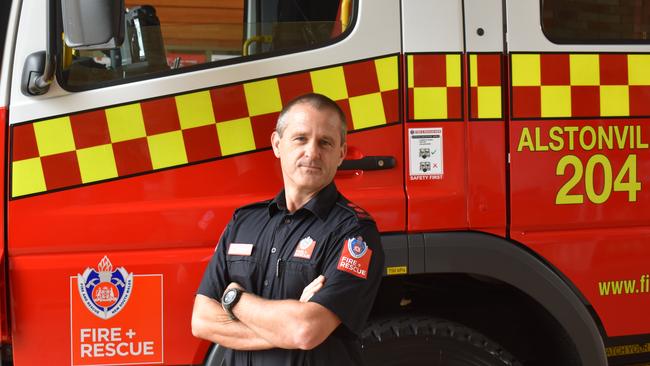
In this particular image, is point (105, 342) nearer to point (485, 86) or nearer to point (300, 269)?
point (300, 269)

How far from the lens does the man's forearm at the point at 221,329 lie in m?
1.70

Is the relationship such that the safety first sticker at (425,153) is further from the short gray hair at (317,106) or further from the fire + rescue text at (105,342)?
the fire + rescue text at (105,342)

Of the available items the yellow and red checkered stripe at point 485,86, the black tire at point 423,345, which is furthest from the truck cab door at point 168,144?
the black tire at point 423,345

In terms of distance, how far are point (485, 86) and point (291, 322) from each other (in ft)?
3.61

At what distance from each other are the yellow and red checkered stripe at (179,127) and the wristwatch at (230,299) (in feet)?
2.03

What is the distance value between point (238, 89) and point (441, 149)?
25.8 inches

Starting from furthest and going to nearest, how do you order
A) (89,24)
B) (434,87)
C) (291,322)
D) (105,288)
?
(434,87) < (105,288) < (89,24) < (291,322)

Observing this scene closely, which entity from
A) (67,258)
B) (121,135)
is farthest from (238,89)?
(67,258)

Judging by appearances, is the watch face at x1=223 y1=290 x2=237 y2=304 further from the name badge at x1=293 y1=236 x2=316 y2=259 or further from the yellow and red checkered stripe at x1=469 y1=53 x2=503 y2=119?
the yellow and red checkered stripe at x1=469 y1=53 x2=503 y2=119

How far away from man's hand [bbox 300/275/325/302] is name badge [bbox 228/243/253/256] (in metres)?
0.20

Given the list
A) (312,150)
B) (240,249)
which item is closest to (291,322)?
(240,249)

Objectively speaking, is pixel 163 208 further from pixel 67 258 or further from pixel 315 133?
pixel 315 133

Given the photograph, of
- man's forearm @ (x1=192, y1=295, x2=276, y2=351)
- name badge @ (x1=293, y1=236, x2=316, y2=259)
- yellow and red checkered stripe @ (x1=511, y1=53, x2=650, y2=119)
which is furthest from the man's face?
yellow and red checkered stripe @ (x1=511, y1=53, x2=650, y2=119)

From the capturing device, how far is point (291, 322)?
160cm
